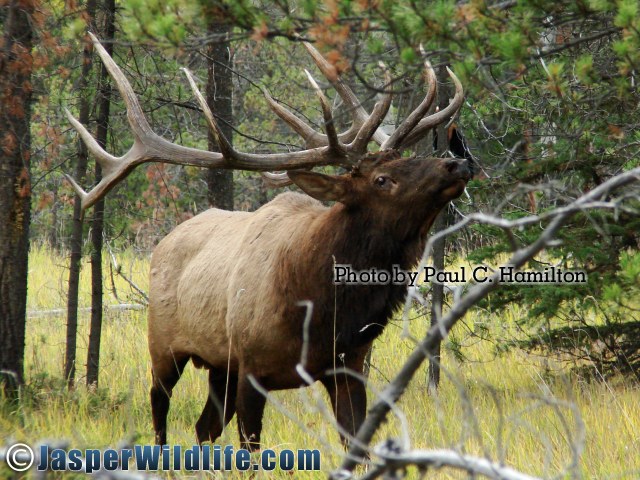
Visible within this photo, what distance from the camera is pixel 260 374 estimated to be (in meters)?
5.32

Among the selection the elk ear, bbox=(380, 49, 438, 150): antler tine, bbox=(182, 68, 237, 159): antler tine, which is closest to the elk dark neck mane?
the elk ear

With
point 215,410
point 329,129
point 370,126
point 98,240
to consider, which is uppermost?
point 370,126

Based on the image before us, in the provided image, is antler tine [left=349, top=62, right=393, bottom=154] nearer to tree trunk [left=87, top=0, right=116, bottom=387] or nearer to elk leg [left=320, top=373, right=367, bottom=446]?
elk leg [left=320, top=373, right=367, bottom=446]

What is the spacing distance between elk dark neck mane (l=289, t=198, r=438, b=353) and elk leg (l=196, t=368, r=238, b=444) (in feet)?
3.98

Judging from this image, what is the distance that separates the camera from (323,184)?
17.4 feet

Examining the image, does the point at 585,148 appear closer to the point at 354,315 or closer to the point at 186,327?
the point at 354,315

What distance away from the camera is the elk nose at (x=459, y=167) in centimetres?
481

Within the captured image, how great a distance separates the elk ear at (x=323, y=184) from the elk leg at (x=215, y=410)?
1.60 m

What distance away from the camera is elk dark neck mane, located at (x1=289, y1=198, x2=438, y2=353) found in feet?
16.9

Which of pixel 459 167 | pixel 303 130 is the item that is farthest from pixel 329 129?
pixel 459 167

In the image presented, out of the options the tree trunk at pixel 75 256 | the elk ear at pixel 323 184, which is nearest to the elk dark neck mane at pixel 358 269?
the elk ear at pixel 323 184

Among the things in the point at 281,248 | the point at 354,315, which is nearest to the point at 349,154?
the point at 281,248

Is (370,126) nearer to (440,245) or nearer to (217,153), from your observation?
(217,153)

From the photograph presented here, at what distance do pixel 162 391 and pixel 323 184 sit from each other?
7.20ft
